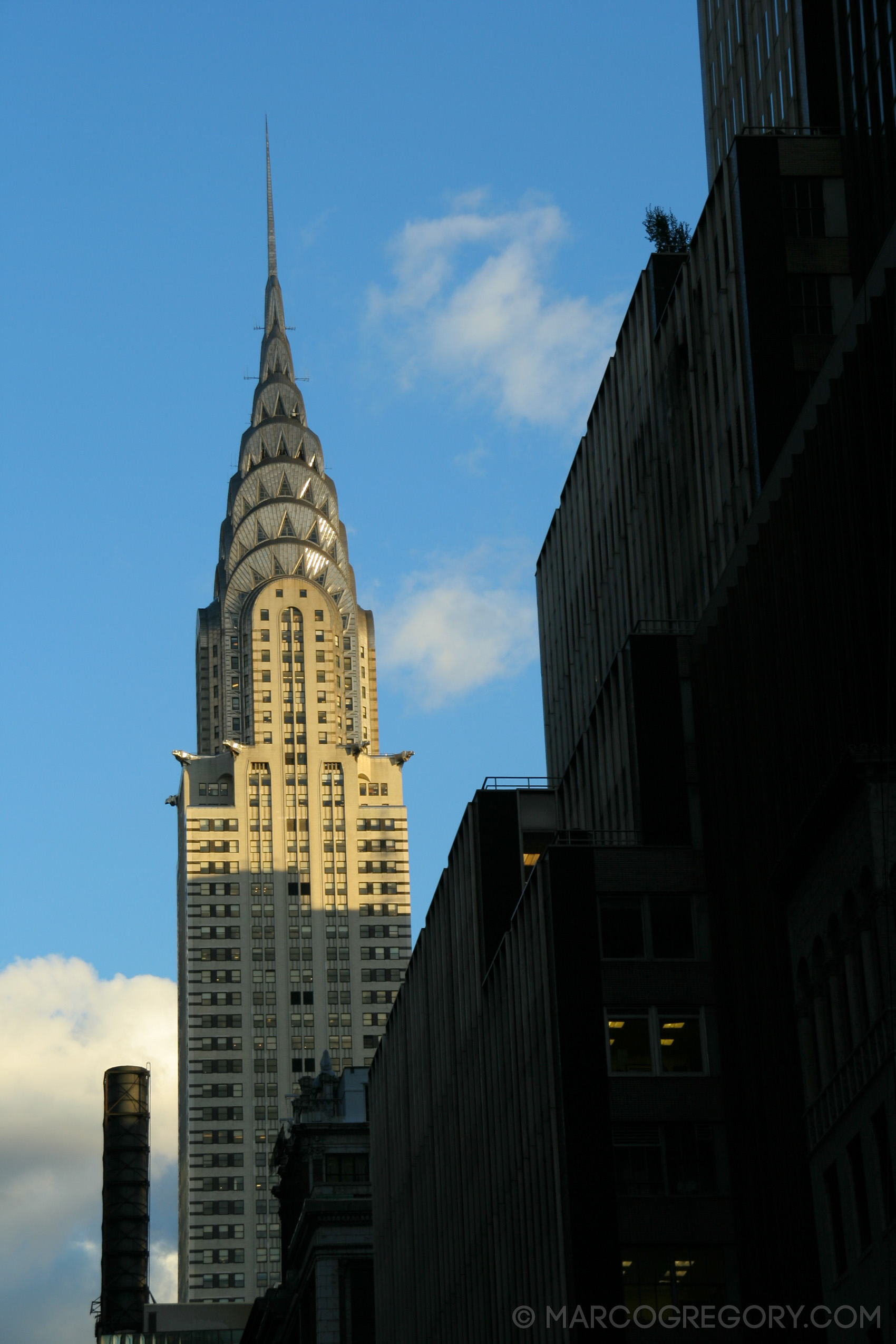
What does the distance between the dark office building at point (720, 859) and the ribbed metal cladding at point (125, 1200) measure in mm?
83378

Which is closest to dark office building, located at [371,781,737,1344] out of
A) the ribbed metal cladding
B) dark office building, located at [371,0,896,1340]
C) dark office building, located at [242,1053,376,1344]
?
dark office building, located at [371,0,896,1340]

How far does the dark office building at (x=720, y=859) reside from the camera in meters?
55.2

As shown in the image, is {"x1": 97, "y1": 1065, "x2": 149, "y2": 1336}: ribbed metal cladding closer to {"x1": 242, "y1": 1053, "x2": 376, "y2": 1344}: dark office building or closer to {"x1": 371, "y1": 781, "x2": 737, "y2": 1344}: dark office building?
{"x1": 242, "y1": 1053, "x2": 376, "y2": 1344}: dark office building

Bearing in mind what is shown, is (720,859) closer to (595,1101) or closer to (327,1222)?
(595,1101)

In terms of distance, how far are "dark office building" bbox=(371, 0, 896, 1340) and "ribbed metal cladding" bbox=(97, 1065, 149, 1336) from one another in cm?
8338

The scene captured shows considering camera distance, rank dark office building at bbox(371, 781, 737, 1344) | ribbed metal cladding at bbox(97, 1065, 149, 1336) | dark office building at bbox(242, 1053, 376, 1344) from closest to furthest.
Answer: dark office building at bbox(371, 781, 737, 1344) < dark office building at bbox(242, 1053, 376, 1344) < ribbed metal cladding at bbox(97, 1065, 149, 1336)

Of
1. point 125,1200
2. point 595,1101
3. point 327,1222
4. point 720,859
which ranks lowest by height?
point 595,1101

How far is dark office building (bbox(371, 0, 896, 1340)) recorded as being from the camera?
181 feet

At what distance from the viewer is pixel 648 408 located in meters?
91.8

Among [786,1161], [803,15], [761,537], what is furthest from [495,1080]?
[803,15]

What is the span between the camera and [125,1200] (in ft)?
591

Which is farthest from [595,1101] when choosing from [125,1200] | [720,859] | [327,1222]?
[125,1200]

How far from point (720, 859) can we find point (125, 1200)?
4723 inches

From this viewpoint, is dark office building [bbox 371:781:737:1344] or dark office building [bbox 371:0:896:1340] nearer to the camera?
dark office building [bbox 371:0:896:1340]
